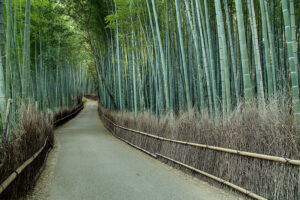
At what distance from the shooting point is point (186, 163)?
424cm

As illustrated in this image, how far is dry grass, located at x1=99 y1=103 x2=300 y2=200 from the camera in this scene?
2.47m

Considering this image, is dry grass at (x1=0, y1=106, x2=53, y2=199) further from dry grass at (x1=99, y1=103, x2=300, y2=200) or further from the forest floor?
dry grass at (x1=99, y1=103, x2=300, y2=200)

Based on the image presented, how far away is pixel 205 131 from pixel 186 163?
28.5 inches

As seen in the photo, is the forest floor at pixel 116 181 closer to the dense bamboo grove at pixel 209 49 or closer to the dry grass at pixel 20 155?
the dry grass at pixel 20 155

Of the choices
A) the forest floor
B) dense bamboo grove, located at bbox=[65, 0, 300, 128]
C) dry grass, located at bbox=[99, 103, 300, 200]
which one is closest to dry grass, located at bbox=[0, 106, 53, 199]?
the forest floor

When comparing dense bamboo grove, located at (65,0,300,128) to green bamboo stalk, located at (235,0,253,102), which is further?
dense bamboo grove, located at (65,0,300,128)

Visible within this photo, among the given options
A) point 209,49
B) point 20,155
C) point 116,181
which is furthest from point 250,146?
point 20,155

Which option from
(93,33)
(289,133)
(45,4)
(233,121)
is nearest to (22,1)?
(45,4)

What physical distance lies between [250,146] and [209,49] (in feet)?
7.60

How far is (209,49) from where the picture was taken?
4.78 metres

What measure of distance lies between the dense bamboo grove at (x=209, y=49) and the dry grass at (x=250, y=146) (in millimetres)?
186

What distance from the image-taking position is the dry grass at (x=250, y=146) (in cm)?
247

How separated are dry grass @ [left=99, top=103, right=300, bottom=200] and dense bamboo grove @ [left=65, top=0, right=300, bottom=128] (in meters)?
0.19

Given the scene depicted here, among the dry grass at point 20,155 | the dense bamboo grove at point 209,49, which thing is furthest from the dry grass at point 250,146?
the dry grass at point 20,155
